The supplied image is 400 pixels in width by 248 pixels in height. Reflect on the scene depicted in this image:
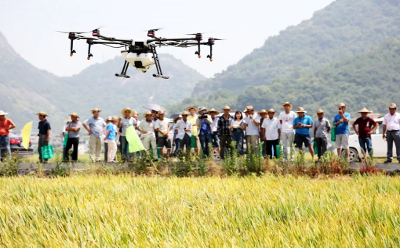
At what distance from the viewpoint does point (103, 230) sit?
213 inches

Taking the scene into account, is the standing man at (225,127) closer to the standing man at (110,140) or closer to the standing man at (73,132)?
the standing man at (110,140)

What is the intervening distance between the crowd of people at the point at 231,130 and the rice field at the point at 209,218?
5.60 meters

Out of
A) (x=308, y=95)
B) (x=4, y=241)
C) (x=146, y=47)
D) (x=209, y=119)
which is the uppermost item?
(x=308, y=95)

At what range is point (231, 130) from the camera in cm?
1495

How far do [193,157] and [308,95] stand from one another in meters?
190

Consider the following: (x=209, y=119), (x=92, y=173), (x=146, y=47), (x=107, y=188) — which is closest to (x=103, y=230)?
(x=107, y=188)

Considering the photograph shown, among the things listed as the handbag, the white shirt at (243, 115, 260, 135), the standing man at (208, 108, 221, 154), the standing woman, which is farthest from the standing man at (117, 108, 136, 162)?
the white shirt at (243, 115, 260, 135)

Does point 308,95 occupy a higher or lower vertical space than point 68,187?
higher

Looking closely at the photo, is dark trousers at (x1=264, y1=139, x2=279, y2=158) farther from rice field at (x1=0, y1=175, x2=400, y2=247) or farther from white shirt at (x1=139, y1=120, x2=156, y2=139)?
rice field at (x1=0, y1=175, x2=400, y2=247)

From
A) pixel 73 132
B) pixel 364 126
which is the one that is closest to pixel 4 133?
pixel 73 132

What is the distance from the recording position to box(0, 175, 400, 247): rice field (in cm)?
484

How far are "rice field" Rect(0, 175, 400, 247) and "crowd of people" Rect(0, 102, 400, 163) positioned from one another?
18.4ft

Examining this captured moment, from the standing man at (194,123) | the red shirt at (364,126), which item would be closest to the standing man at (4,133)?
the standing man at (194,123)

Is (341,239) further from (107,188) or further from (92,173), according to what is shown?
(92,173)
